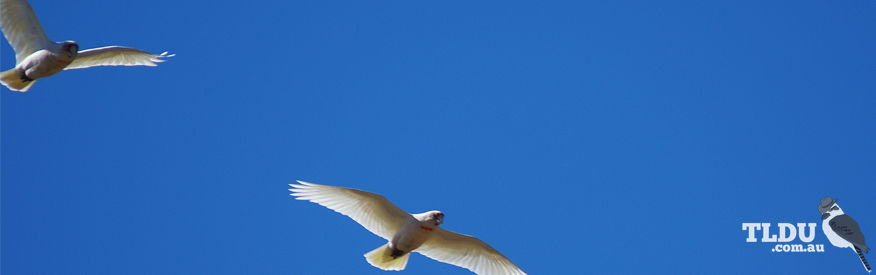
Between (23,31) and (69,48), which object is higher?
(23,31)

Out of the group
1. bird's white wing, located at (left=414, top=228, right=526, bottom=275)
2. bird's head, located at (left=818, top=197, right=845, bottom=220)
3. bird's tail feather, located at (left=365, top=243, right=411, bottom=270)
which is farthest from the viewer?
bird's head, located at (left=818, top=197, right=845, bottom=220)

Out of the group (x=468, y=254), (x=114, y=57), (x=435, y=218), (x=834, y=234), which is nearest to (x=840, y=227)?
(x=834, y=234)

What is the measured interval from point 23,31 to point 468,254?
30.4ft

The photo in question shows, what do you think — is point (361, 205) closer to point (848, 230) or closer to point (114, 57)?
point (114, 57)

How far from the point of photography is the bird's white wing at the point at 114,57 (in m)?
24.1

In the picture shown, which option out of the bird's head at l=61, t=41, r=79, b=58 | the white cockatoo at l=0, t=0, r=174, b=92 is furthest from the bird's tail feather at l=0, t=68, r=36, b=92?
the bird's head at l=61, t=41, r=79, b=58

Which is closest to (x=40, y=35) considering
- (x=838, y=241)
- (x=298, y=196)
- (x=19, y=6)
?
(x=19, y=6)

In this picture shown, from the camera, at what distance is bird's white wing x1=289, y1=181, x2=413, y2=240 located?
22406 mm

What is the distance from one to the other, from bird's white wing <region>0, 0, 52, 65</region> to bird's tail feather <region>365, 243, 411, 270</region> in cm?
717

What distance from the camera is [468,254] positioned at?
78.1 ft

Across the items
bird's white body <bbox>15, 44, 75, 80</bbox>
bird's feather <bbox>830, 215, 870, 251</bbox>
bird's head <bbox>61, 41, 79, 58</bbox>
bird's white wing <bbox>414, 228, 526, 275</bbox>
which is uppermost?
bird's feather <bbox>830, 215, 870, 251</bbox>

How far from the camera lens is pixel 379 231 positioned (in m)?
23.1

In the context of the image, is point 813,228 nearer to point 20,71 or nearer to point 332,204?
point 332,204

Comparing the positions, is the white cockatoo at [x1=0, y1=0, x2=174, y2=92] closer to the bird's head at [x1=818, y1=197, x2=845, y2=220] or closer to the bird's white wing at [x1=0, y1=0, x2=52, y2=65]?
the bird's white wing at [x1=0, y1=0, x2=52, y2=65]
